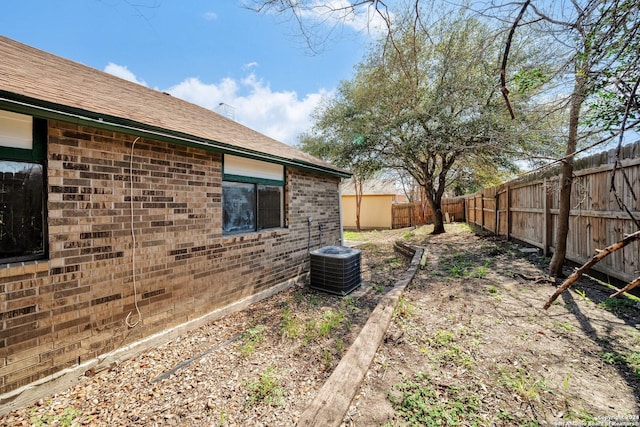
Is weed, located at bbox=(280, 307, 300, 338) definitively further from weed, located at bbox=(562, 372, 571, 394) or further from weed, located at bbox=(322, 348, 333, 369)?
weed, located at bbox=(562, 372, 571, 394)

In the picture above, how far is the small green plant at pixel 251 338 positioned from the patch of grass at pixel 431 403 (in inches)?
73.1

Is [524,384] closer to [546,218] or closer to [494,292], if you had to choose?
[494,292]

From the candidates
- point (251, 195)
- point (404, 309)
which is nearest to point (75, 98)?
point (251, 195)

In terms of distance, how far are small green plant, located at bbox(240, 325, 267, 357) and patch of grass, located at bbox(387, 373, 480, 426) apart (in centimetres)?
186

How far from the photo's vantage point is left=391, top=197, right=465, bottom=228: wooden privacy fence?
64.5 ft

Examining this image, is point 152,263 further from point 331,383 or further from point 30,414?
point 331,383

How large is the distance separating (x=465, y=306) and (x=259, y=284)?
375cm

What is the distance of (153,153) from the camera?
3.66m

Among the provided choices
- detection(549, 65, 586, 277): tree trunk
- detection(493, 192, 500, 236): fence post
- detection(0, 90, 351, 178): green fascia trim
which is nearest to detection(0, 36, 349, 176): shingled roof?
detection(0, 90, 351, 178): green fascia trim

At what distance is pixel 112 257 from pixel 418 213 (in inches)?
791

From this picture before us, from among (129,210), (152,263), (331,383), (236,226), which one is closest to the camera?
(331,383)

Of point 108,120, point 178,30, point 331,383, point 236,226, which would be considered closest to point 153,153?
point 108,120

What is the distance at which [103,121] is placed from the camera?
3.02 metres

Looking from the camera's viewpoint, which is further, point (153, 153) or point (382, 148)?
point (382, 148)
